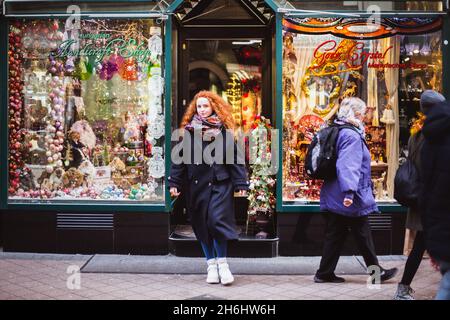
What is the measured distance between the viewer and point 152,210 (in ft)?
25.6

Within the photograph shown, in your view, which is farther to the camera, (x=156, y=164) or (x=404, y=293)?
(x=156, y=164)

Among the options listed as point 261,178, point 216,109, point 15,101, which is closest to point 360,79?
point 261,178

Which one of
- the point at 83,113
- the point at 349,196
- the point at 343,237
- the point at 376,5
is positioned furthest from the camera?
the point at 83,113

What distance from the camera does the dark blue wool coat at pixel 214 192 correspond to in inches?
258

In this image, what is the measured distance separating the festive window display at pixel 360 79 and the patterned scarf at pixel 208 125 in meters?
1.56

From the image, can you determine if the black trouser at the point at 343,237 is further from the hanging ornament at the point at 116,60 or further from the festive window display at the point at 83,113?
the hanging ornament at the point at 116,60

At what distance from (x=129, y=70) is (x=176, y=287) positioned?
2.93 metres

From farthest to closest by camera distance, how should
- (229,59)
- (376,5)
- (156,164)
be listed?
(229,59) → (156,164) → (376,5)

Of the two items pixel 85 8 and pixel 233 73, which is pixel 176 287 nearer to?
pixel 85 8

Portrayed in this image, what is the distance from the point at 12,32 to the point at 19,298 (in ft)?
11.6

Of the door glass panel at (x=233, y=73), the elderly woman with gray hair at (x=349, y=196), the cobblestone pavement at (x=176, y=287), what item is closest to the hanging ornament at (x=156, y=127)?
the door glass panel at (x=233, y=73)

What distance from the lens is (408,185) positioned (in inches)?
226

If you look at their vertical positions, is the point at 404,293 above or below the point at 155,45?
below

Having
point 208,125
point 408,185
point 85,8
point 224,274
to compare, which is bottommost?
point 224,274
